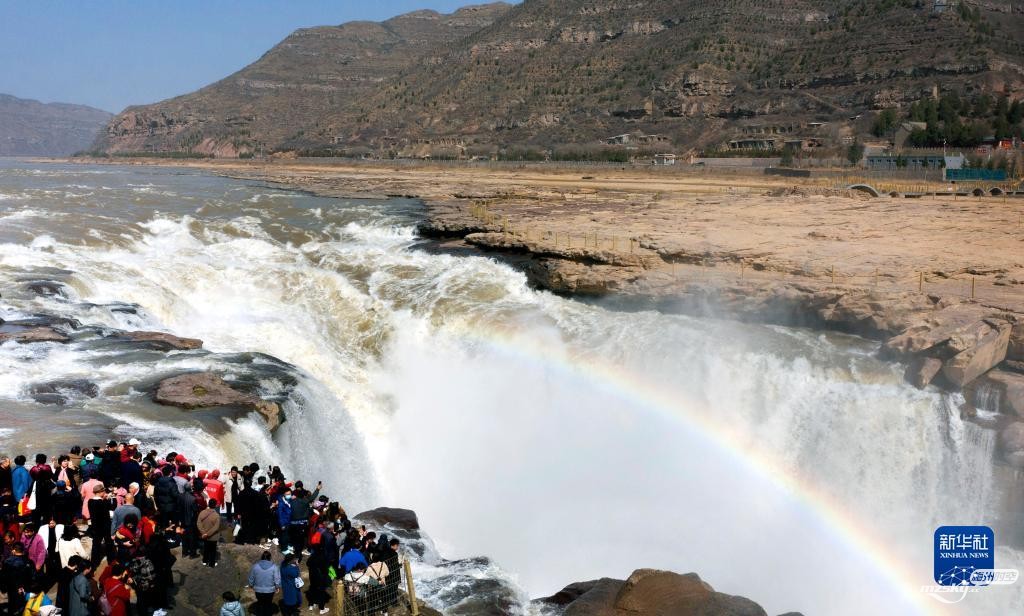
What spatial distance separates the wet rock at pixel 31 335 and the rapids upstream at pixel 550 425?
372 millimetres

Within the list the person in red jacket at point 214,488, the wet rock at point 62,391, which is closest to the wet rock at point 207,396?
the wet rock at point 62,391

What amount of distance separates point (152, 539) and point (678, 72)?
4878 inches

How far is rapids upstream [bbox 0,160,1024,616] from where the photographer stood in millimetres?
16859

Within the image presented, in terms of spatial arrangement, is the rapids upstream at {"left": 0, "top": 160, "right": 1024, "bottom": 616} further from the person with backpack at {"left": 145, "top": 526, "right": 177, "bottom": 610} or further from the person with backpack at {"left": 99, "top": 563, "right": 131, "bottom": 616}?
the person with backpack at {"left": 99, "top": 563, "right": 131, "bottom": 616}

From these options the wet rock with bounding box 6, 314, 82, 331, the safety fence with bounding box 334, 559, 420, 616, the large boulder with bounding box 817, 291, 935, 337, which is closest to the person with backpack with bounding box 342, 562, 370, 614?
the safety fence with bounding box 334, 559, 420, 616

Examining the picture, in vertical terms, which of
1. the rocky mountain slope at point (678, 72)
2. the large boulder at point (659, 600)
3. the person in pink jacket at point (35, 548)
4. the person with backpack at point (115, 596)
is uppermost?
the rocky mountain slope at point (678, 72)

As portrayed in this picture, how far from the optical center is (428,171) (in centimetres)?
9481

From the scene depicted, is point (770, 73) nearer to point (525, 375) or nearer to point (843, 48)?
point (843, 48)

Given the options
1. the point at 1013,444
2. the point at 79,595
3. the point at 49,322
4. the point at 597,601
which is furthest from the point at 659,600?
the point at 49,322

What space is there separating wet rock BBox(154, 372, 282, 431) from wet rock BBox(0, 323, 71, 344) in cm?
392

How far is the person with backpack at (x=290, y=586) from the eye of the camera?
10203mm

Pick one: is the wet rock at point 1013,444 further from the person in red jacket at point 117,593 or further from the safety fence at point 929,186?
the safety fence at point 929,186

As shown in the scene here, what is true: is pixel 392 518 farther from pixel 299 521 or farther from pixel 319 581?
pixel 319 581

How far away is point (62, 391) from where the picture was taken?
16.8m
